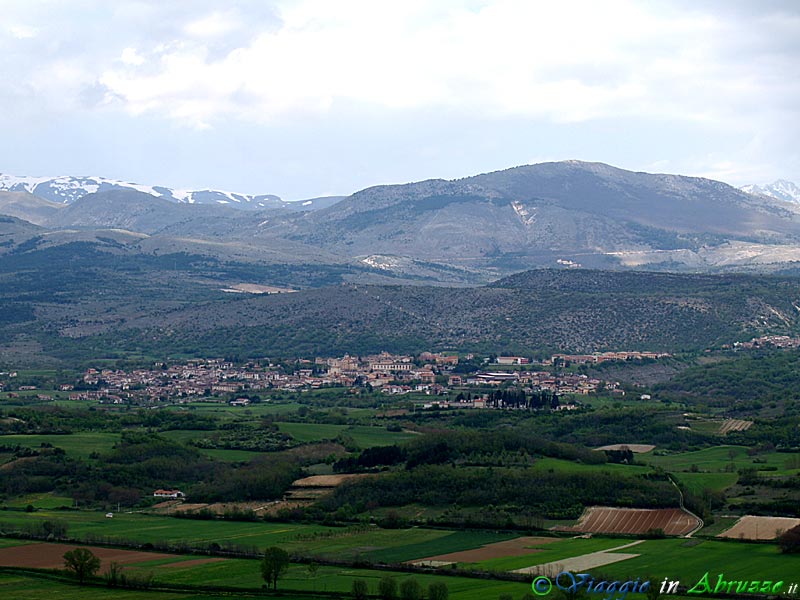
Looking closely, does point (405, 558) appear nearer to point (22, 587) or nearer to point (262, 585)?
point (262, 585)

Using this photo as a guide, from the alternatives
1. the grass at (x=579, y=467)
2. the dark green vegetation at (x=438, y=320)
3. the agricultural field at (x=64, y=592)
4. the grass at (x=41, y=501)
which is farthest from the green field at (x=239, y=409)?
the agricultural field at (x=64, y=592)

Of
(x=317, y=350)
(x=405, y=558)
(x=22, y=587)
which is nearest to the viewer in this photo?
(x=22, y=587)

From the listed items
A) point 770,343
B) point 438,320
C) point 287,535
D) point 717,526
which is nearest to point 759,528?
point 717,526

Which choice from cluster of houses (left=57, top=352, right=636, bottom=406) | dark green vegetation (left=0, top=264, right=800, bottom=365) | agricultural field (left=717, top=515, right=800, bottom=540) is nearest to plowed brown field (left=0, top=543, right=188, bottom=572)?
agricultural field (left=717, top=515, right=800, bottom=540)

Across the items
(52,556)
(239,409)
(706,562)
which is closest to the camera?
(706,562)

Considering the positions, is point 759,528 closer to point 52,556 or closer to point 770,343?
point 52,556

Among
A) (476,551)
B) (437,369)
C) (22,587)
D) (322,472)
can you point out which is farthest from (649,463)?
(437,369)

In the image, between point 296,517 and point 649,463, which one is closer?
point 296,517
